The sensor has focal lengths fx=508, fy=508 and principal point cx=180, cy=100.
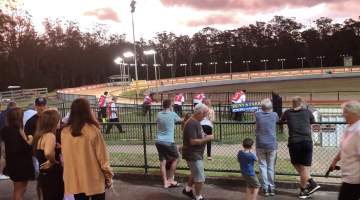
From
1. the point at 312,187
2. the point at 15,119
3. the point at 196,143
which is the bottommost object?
the point at 312,187

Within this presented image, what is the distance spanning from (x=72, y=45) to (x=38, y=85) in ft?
93.9

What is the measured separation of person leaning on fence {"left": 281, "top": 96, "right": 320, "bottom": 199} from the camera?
8484mm

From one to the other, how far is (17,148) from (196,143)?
270 centimetres

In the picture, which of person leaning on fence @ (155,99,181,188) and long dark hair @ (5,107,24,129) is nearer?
long dark hair @ (5,107,24,129)

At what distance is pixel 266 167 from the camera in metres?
8.85

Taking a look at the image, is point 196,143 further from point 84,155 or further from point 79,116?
point 79,116

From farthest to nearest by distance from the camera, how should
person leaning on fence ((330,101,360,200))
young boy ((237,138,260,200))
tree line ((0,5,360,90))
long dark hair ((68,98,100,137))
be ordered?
tree line ((0,5,360,90)) → young boy ((237,138,260,200)) → person leaning on fence ((330,101,360,200)) → long dark hair ((68,98,100,137))

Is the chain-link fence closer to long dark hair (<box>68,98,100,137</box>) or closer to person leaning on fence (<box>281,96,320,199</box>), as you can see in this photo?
person leaning on fence (<box>281,96,320,199</box>)

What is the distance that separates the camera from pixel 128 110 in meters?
23.8

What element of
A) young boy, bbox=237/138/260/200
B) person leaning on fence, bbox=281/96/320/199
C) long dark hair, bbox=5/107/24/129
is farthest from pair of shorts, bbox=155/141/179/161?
long dark hair, bbox=5/107/24/129

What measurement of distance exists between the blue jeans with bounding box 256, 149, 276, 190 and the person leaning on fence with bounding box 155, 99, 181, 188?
1.63 metres

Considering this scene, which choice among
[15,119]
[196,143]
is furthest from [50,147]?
[196,143]

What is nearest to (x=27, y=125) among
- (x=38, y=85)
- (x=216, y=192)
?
(x=216, y=192)

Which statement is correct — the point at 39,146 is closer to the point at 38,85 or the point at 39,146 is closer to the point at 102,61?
the point at 38,85
